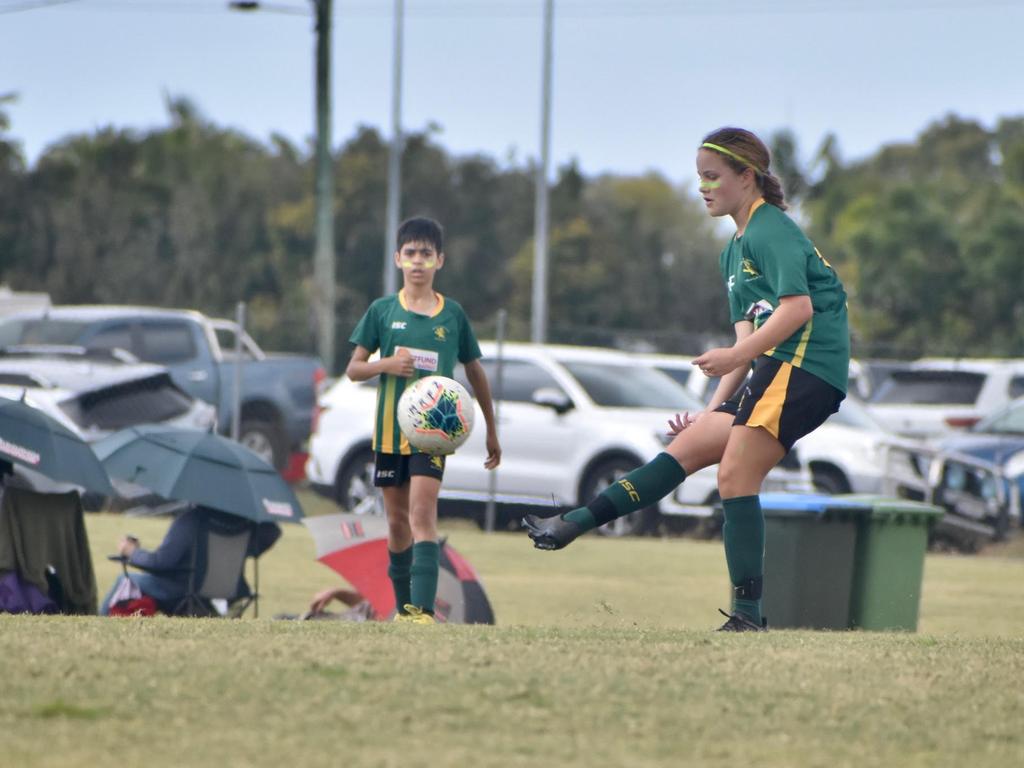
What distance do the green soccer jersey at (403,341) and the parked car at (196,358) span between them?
1235 centimetres

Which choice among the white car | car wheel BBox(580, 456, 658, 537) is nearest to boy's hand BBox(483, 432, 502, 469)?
car wheel BBox(580, 456, 658, 537)

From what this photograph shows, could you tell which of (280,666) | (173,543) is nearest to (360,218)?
(173,543)

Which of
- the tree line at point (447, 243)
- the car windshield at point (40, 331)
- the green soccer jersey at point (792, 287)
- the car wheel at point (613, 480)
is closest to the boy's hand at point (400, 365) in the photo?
the green soccer jersey at point (792, 287)

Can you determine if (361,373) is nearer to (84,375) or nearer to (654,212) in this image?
(84,375)

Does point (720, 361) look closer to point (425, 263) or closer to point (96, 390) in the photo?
point (425, 263)

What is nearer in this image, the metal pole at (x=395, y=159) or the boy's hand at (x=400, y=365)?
the boy's hand at (x=400, y=365)

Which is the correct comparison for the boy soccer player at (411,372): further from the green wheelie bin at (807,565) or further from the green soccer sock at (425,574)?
the green wheelie bin at (807,565)

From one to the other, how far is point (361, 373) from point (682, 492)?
9705mm

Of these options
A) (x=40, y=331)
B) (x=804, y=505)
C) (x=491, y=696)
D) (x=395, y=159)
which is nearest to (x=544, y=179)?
(x=395, y=159)

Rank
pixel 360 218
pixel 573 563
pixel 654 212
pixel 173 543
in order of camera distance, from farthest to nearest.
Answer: pixel 654 212 < pixel 360 218 < pixel 573 563 < pixel 173 543

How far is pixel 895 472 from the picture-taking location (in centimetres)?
1811

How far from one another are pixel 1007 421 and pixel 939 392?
129 inches

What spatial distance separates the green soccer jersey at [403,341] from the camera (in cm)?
838

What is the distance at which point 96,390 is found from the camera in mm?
17516
